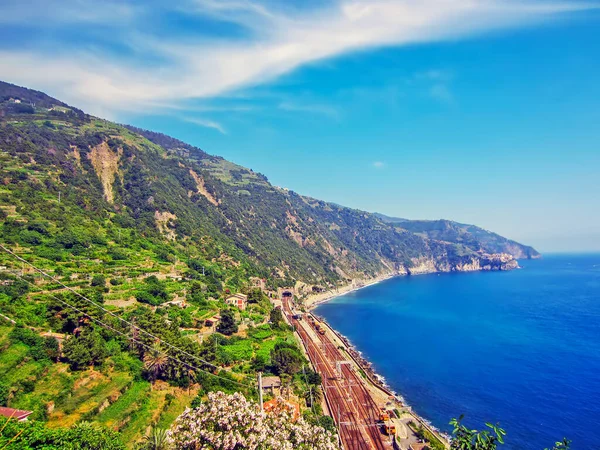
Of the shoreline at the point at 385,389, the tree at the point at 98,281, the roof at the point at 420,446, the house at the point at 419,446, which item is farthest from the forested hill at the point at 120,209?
the roof at the point at 420,446

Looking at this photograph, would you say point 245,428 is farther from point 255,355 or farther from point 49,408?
point 255,355

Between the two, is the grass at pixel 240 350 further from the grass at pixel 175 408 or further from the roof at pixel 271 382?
the grass at pixel 175 408

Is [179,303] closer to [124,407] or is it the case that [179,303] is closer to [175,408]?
[175,408]

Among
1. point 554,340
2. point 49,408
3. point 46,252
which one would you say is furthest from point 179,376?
point 554,340

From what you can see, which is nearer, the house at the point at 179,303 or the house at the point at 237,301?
the house at the point at 179,303

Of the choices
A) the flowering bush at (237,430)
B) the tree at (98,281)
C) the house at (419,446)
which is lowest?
the house at (419,446)

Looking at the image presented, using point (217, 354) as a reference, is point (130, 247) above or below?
above
